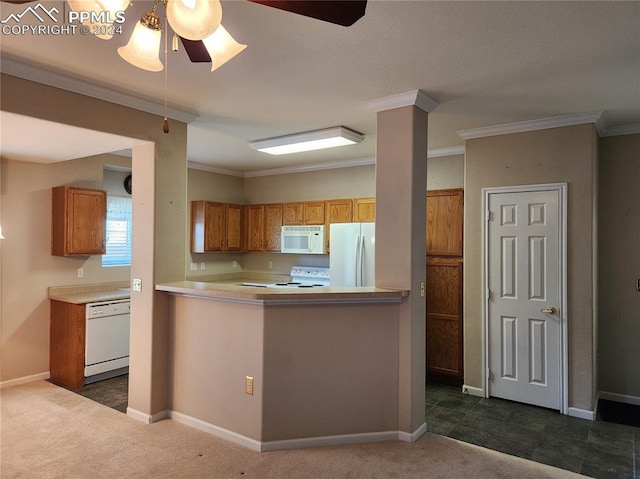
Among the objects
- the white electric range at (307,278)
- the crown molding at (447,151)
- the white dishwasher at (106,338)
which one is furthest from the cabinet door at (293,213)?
the white dishwasher at (106,338)

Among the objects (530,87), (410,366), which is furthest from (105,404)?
(530,87)

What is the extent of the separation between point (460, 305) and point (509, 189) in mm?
1333

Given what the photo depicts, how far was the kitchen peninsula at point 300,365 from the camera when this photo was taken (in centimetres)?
296

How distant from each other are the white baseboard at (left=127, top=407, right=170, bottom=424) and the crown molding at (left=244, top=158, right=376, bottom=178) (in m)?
3.76

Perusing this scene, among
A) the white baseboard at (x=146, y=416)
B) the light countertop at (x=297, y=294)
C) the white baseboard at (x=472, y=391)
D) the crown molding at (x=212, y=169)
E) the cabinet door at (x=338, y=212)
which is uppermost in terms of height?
the crown molding at (x=212, y=169)

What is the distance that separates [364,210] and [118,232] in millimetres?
3178

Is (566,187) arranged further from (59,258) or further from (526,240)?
(59,258)

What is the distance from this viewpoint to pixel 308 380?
119 inches

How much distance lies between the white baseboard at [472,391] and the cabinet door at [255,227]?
3.45 m

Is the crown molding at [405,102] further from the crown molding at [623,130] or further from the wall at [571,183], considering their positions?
the crown molding at [623,130]

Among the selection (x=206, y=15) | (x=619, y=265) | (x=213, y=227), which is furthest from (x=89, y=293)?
(x=619, y=265)

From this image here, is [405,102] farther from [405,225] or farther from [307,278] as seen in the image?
[307,278]

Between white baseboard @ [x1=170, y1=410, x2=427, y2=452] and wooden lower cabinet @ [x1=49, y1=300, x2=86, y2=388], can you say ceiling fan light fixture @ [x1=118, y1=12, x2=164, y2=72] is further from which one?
wooden lower cabinet @ [x1=49, y1=300, x2=86, y2=388]

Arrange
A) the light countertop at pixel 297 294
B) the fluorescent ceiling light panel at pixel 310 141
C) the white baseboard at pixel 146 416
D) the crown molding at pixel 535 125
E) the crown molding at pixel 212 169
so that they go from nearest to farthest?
the light countertop at pixel 297 294 < the white baseboard at pixel 146 416 < the crown molding at pixel 535 125 < the fluorescent ceiling light panel at pixel 310 141 < the crown molding at pixel 212 169
